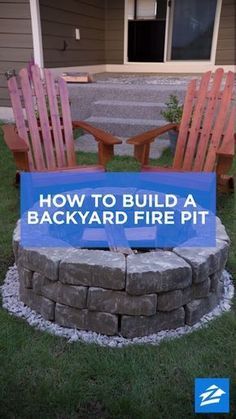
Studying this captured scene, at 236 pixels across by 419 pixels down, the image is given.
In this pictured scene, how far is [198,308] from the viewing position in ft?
5.48

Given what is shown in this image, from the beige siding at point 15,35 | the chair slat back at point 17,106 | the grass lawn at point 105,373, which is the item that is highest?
the beige siding at point 15,35

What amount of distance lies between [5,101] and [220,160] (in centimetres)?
416

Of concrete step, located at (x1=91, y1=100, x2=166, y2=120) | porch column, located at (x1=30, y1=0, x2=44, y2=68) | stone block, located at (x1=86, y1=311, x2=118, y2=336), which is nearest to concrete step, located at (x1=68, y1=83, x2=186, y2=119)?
concrete step, located at (x1=91, y1=100, x2=166, y2=120)

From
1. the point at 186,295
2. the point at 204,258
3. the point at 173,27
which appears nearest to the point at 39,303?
the point at 186,295

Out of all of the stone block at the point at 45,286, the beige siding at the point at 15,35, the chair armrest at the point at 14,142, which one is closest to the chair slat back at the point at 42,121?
the chair armrest at the point at 14,142

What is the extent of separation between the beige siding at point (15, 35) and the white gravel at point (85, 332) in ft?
13.5

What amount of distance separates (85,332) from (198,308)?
523 mm

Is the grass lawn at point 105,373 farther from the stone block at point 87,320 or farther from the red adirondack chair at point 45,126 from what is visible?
the red adirondack chair at point 45,126

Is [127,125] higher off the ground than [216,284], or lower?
higher

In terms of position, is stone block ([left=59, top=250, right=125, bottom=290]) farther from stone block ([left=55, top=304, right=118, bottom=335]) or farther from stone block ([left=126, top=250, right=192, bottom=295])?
stone block ([left=55, top=304, right=118, bottom=335])

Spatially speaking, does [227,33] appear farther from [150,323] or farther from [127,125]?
[150,323]

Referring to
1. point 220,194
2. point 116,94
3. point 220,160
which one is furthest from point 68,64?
point 220,160

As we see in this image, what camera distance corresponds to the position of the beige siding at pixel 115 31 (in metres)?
7.08

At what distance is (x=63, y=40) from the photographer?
18.4 feet
